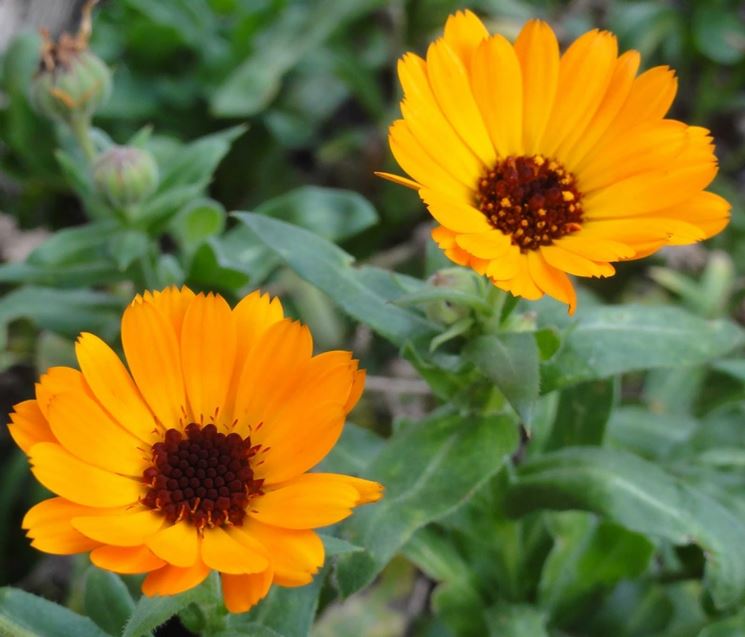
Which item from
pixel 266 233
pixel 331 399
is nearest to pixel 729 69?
pixel 266 233

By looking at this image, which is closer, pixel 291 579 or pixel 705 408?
pixel 291 579

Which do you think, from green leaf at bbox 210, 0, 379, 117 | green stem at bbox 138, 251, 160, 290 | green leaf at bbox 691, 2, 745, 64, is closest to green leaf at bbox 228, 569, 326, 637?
green stem at bbox 138, 251, 160, 290

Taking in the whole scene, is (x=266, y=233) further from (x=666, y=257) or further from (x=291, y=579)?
(x=666, y=257)

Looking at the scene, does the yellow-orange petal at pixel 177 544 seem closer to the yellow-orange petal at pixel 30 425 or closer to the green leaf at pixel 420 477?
the yellow-orange petal at pixel 30 425

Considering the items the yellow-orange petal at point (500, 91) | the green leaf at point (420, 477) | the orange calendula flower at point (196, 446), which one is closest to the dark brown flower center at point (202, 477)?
the orange calendula flower at point (196, 446)

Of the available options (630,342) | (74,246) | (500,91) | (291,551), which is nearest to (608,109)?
(500,91)
